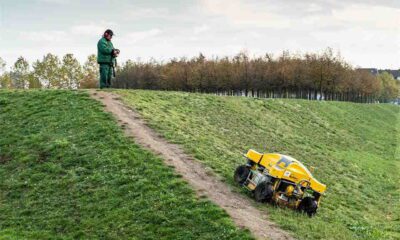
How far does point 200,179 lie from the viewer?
18547 millimetres

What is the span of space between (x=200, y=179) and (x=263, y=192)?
2.81m

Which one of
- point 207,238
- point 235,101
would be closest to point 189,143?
point 207,238

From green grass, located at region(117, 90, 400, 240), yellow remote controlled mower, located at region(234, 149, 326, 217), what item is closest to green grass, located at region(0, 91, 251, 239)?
yellow remote controlled mower, located at region(234, 149, 326, 217)

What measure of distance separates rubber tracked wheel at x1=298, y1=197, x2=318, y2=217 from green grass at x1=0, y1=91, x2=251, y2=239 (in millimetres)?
3677

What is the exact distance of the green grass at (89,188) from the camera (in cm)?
1498

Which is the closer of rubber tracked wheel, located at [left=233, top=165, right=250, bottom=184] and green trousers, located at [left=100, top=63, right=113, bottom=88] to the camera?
rubber tracked wheel, located at [left=233, top=165, right=250, bottom=184]

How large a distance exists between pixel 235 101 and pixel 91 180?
24098mm

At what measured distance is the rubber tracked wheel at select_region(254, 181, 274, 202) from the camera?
16922mm

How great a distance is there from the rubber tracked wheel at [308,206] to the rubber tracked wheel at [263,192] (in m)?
1.26

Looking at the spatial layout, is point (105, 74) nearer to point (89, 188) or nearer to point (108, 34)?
point (108, 34)

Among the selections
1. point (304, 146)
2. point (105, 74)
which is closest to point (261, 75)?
point (304, 146)

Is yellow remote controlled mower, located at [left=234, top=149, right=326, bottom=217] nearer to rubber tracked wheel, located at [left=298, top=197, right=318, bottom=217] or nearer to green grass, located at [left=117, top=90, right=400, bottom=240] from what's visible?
rubber tracked wheel, located at [left=298, top=197, right=318, bottom=217]

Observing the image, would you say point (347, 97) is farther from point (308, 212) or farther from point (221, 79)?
point (308, 212)

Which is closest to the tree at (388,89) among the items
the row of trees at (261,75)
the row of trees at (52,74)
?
the row of trees at (261,75)
